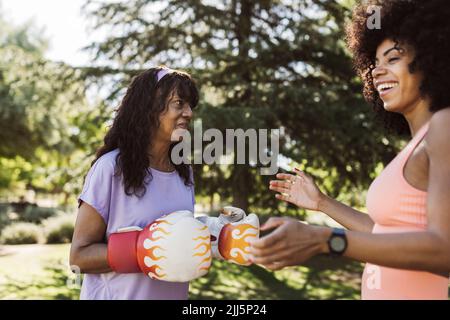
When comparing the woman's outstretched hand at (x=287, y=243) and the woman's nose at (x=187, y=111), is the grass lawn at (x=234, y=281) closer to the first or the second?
the woman's nose at (x=187, y=111)

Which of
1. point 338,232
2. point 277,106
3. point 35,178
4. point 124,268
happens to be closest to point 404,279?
point 338,232

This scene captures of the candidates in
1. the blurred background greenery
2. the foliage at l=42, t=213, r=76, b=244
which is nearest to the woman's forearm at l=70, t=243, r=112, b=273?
the blurred background greenery

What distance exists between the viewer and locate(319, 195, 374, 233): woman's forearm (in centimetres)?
216

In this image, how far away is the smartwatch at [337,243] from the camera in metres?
1.41

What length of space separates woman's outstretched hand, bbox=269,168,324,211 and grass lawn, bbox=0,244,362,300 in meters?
5.50

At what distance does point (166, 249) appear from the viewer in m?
2.04

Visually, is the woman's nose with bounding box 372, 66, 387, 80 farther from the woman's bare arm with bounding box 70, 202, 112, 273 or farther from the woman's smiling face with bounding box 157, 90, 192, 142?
the woman's bare arm with bounding box 70, 202, 112, 273

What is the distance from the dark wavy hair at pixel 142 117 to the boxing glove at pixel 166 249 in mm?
288

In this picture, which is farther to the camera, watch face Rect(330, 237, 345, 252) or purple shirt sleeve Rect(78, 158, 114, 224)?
purple shirt sleeve Rect(78, 158, 114, 224)

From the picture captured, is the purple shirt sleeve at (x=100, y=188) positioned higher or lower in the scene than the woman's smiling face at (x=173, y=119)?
lower

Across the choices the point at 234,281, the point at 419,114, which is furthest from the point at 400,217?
the point at 234,281

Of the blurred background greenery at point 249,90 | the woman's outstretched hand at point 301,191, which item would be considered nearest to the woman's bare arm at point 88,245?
the woman's outstretched hand at point 301,191

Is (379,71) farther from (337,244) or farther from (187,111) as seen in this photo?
(187,111)
